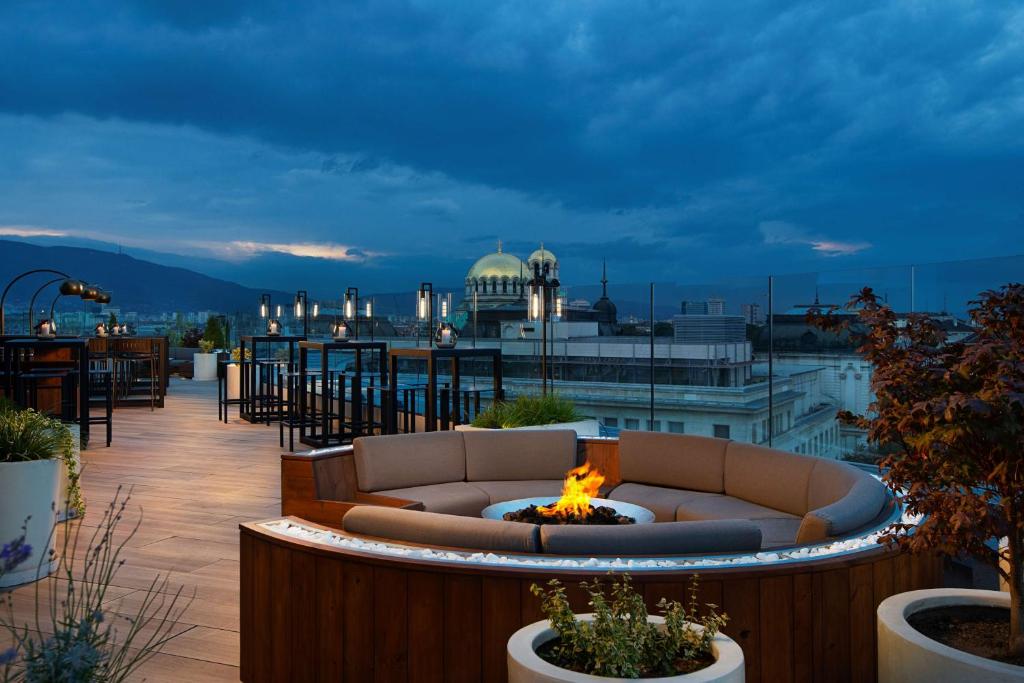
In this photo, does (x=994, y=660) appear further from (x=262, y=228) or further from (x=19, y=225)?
(x=19, y=225)

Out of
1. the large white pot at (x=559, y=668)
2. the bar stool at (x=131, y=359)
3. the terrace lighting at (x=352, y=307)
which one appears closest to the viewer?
the large white pot at (x=559, y=668)

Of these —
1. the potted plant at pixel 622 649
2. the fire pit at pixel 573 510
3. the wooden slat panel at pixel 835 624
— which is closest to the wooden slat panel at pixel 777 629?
the wooden slat panel at pixel 835 624

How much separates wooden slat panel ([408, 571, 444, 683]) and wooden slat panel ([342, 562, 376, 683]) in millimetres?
165

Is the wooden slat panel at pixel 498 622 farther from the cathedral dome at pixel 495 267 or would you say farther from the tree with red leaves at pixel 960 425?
the cathedral dome at pixel 495 267

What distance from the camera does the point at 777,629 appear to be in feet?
9.14

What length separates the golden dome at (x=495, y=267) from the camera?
39466 millimetres

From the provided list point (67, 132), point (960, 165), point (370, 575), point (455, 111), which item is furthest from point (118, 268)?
point (370, 575)

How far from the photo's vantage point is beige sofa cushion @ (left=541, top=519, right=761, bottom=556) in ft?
9.78

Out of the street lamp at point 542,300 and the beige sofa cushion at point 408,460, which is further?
the street lamp at point 542,300

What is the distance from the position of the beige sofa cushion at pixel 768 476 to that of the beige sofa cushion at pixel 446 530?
2.21 m

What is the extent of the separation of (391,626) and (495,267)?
38286 mm

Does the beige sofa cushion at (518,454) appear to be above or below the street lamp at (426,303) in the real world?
below

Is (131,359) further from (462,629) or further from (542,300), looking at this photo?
(462,629)

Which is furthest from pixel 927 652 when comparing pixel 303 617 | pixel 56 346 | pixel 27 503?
pixel 56 346
